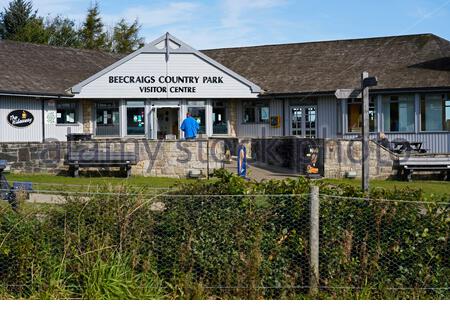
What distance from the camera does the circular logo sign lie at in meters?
30.9

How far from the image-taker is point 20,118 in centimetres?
3123

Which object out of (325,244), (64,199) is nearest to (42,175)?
(64,199)

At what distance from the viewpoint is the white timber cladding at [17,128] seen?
3062 centimetres

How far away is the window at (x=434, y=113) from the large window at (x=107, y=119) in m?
13.9

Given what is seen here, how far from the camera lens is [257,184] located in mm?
9625

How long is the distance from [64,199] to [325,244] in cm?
332

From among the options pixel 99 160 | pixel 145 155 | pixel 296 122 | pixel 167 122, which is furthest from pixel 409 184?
pixel 167 122

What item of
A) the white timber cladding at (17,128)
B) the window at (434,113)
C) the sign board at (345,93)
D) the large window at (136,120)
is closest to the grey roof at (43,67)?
the white timber cladding at (17,128)

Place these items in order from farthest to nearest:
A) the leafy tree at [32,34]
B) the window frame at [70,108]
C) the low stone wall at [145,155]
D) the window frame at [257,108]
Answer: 1. the leafy tree at [32,34]
2. the window frame at [257,108]
3. the window frame at [70,108]
4. the low stone wall at [145,155]

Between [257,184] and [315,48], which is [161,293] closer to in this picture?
[257,184]

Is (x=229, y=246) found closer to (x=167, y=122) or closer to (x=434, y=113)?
(x=434, y=113)

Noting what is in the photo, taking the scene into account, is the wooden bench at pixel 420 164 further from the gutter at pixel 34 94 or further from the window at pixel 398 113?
the gutter at pixel 34 94

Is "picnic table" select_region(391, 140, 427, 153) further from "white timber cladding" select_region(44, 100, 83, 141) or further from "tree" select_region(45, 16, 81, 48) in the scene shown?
"tree" select_region(45, 16, 81, 48)

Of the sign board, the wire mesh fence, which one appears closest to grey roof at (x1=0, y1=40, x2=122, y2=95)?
the sign board
